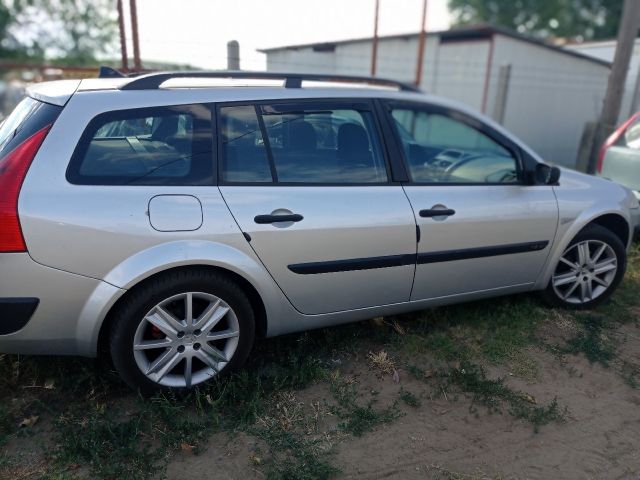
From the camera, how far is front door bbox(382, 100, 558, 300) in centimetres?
308

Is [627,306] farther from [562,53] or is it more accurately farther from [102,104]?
[562,53]

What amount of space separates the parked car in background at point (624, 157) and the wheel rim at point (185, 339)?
423 centimetres

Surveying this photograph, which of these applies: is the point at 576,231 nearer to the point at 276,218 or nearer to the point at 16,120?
the point at 276,218

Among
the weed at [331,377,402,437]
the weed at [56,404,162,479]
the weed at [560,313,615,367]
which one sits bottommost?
the weed at [560,313,615,367]

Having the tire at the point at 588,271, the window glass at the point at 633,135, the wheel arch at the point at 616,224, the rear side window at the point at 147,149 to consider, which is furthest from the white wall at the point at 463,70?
the rear side window at the point at 147,149

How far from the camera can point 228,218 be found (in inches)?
99.9

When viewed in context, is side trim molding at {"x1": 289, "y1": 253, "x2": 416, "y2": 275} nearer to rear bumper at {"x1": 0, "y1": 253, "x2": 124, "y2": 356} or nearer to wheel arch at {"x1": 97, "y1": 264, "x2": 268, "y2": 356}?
wheel arch at {"x1": 97, "y1": 264, "x2": 268, "y2": 356}

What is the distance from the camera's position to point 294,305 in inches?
112

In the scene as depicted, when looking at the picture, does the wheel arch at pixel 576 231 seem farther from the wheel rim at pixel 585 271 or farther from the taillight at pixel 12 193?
the taillight at pixel 12 193

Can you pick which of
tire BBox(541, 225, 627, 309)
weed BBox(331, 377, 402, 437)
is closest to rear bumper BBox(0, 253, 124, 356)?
weed BBox(331, 377, 402, 437)

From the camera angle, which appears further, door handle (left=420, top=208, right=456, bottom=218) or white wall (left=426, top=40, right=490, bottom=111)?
white wall (left=426, top=40, right=490, bottom=111)

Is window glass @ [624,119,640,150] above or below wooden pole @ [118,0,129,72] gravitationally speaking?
below

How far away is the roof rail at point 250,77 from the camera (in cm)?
264

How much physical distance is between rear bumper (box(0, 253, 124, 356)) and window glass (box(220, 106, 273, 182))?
0.80 metres
